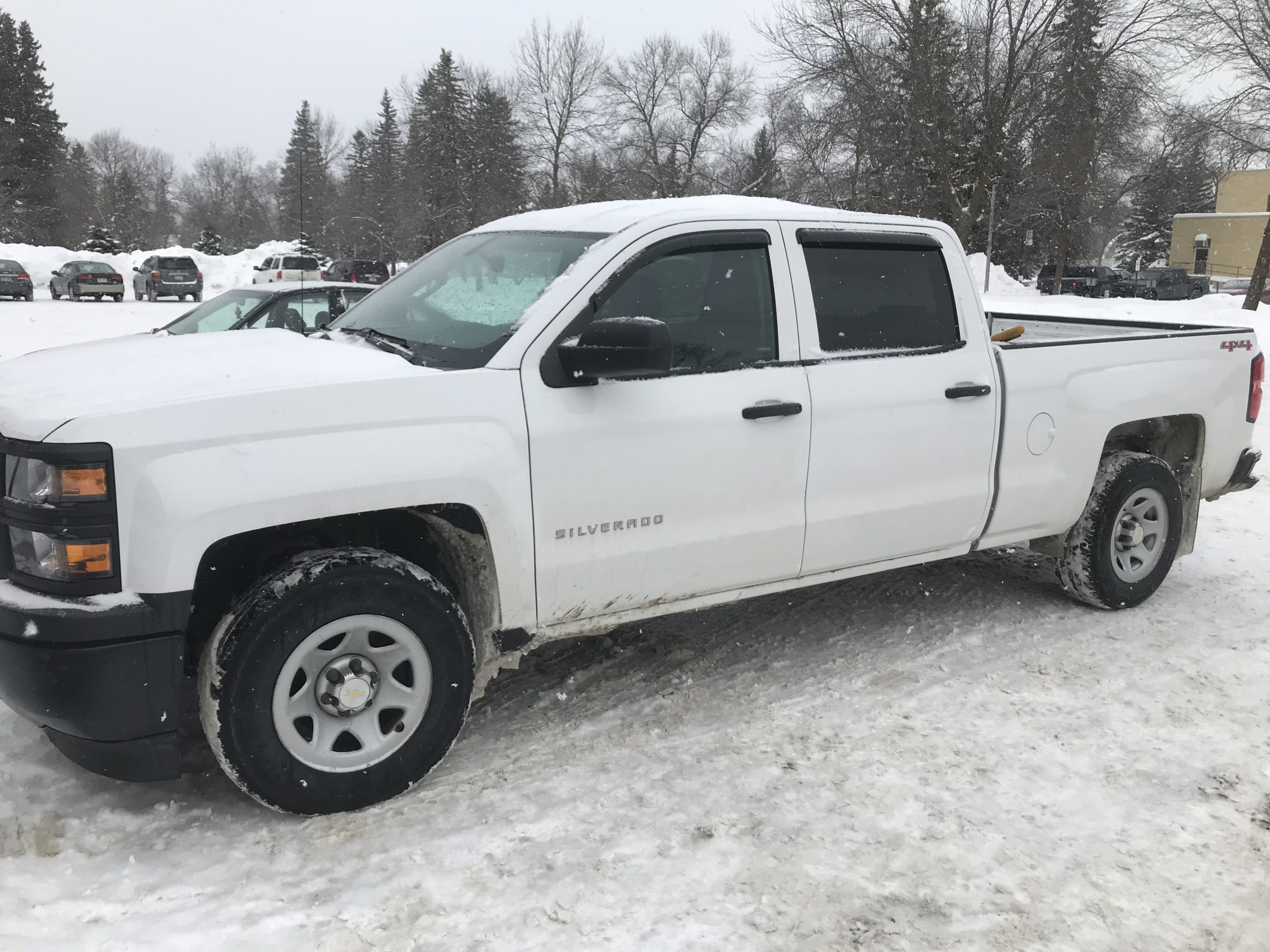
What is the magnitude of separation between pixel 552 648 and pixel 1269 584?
400cm

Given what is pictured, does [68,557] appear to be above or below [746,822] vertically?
above

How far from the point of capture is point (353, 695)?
3100 millimetres

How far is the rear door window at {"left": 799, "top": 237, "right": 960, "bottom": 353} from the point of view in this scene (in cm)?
403

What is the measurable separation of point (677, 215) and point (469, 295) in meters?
0.83

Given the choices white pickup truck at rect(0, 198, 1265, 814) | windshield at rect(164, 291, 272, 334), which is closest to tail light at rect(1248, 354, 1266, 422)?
white pickup truck at rect(0, 198, 1265, 814)

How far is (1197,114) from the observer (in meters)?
29.9

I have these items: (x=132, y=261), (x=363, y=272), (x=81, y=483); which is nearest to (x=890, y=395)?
(x=81, y=483)

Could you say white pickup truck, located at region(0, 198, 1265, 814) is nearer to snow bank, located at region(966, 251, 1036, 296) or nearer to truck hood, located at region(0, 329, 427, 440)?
truck hood, located at region(0, 329, 427, 440)

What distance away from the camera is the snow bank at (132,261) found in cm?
4141

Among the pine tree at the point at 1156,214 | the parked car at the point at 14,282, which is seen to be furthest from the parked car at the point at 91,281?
the pine tree at the point at 1156,214

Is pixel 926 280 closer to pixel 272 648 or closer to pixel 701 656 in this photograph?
pixel 701 656

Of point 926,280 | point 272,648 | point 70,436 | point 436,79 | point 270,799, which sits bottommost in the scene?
point 270,799

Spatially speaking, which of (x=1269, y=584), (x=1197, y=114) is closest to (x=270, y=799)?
(x=1269, y=584)

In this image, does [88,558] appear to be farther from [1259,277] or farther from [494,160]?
[494,160]
